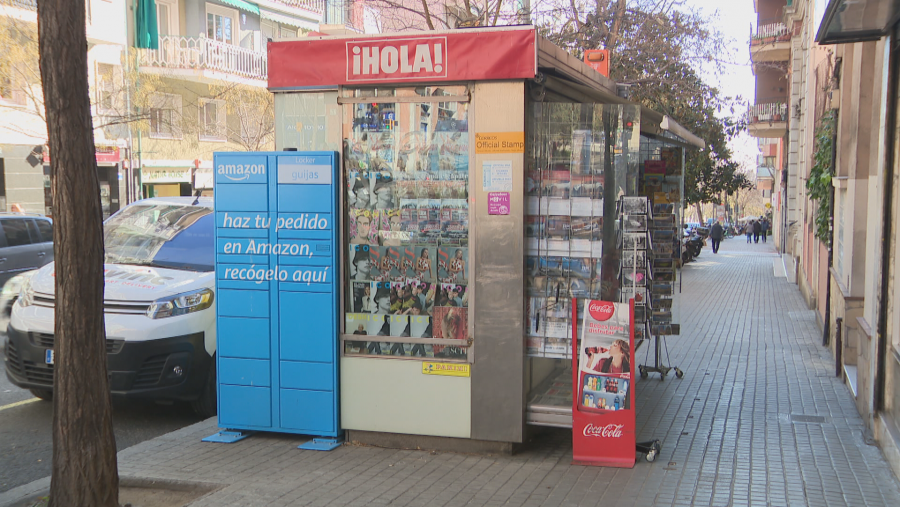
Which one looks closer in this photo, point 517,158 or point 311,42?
→ point 517,158

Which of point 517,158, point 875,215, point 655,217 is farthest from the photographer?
point 655,217

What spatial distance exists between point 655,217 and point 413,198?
10.6 feet

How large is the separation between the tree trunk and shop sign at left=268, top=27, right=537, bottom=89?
6.16 ft

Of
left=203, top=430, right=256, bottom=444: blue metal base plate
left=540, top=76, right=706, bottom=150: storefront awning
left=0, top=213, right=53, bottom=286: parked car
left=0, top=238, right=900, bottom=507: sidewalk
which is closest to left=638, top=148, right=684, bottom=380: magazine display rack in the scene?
left=540, top=76, right=706, bottom=150: storefront awning

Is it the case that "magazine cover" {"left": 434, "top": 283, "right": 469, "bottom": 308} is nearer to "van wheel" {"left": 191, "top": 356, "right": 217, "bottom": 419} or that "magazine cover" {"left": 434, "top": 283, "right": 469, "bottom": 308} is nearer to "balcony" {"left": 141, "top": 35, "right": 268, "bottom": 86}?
"van wheel" {"left": 191, "top": 356, "right": 217, "bottom": 419}

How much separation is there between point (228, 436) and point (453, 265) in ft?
7.60

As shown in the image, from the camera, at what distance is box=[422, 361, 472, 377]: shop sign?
5828mm

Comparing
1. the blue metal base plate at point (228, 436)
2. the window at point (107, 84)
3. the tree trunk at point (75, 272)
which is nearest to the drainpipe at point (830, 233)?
the blue metal base plate at point (228, 436)

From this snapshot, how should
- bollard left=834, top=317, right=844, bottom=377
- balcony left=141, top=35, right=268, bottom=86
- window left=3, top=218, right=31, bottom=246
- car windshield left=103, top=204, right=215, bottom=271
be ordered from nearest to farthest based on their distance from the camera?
car windshield left=103, top=204, right=215, bottom=271, bollard left=834, top=317, right=844, bottom=377, window left=3, top=218, right=31, bottom=246, balcony left=141, top=35, right=268, bottom=86

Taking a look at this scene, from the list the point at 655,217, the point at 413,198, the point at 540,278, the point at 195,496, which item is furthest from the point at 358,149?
the point at 655,217

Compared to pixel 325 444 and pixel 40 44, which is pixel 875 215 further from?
pixel 40 44

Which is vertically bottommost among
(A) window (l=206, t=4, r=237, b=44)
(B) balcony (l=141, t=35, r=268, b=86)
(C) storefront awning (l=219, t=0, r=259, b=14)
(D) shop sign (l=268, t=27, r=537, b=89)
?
(D) shop sign (l=268, t=27, r=537, b=89)

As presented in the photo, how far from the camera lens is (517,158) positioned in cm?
561

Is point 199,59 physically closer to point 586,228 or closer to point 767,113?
point 767,113
